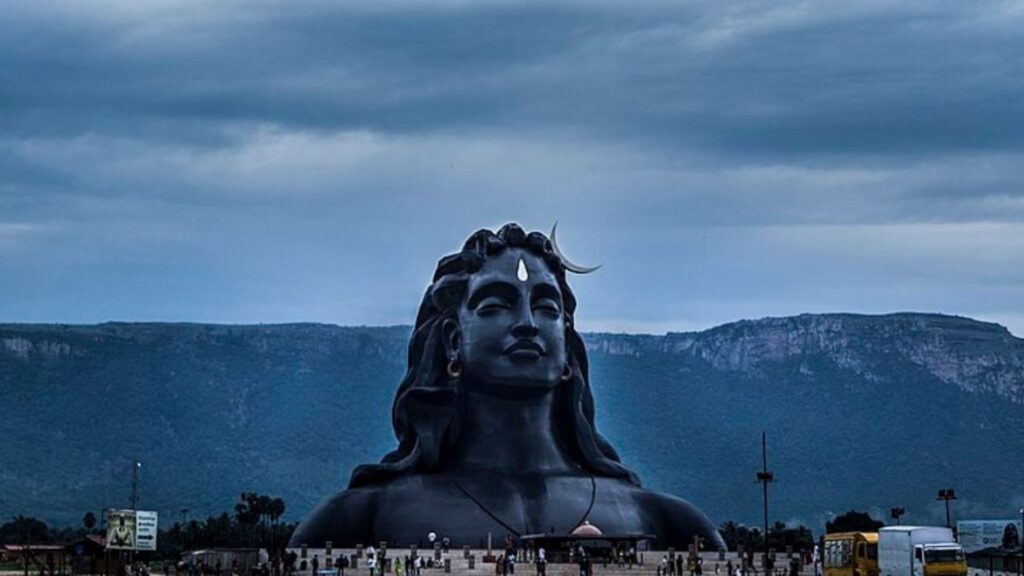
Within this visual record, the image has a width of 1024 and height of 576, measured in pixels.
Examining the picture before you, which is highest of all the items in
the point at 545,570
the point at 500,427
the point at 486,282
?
the point at 486,282

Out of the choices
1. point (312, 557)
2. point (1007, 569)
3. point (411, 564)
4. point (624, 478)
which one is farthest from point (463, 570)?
point (1007, 569)

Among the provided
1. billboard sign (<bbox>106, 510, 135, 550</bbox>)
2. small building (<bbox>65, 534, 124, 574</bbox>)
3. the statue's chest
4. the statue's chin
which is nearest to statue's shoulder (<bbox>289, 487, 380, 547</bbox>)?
the statue's chest

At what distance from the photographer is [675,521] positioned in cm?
9125

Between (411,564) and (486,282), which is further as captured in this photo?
(486,282)

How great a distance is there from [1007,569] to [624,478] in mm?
17265

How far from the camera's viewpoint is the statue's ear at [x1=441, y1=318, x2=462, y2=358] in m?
89.9

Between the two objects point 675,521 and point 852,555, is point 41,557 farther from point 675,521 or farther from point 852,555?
point 852,555

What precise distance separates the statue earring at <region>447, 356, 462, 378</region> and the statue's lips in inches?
98.4

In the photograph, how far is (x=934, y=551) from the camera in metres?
67.6

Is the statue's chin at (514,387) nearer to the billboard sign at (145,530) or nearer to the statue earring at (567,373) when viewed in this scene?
the statue earring at (567,373)

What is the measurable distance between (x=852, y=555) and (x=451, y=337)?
23.7 m

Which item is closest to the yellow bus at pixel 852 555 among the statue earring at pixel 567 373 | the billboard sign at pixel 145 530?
the statue earring at pixel 567 373

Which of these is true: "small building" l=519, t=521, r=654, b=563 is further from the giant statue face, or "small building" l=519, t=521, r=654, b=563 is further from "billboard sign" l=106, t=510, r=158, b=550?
"billboard sign" l=106, t=510, r=158, b=550

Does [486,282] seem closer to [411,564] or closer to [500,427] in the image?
[500,427]
